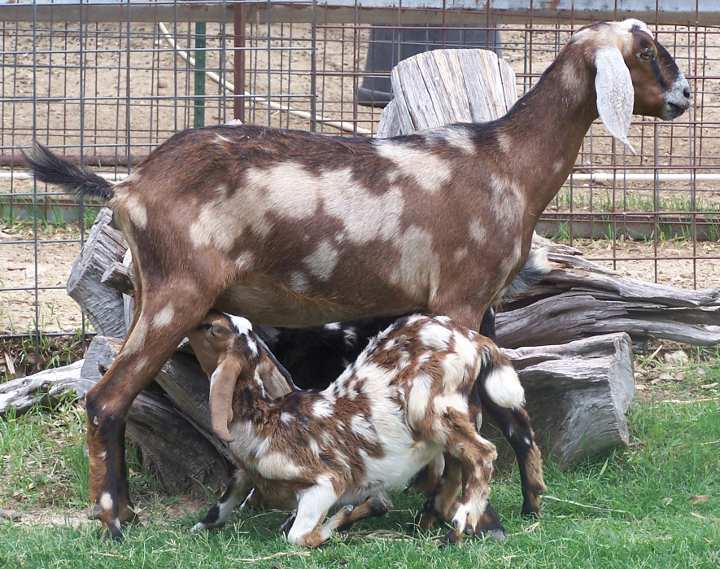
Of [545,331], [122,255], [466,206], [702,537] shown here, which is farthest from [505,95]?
[702,537]

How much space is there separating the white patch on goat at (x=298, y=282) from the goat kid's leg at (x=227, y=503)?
73cm

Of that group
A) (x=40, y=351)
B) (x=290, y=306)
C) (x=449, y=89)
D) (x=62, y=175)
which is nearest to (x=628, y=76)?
(x=449, y=89)

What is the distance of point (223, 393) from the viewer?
14.6 feet

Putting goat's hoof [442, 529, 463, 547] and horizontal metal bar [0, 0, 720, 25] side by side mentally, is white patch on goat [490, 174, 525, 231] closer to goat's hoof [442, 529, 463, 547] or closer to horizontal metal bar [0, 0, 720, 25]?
goat's hoof [442, 529, 463, 547]

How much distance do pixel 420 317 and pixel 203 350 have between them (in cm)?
83

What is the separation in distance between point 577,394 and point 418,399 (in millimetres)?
1067

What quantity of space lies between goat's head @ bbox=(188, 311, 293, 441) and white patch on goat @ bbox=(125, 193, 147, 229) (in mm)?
429

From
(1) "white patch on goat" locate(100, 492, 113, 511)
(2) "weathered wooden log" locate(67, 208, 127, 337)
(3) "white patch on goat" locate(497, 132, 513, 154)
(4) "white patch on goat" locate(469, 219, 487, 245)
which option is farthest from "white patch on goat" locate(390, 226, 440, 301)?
(2) "weathered wooden log" locate(67, 208, 127, 337)

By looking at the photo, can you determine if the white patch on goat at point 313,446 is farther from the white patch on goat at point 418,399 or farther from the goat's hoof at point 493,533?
the goat's hoof at point 493,533

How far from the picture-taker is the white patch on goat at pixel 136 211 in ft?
14.7

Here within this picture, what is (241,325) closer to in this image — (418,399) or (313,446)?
(313,446)

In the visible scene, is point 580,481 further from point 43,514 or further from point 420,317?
point 43,514

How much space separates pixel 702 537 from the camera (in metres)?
4.25

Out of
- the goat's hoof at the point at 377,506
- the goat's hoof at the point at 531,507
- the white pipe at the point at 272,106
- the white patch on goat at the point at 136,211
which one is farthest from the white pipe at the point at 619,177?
the goat's hoof at the point at 377,506
